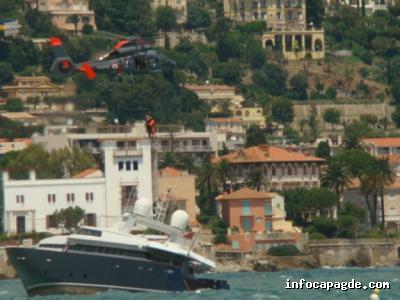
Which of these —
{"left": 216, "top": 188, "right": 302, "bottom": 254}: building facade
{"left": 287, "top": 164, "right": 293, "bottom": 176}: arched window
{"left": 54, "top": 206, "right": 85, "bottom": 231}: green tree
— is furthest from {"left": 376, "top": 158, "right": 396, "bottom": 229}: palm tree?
{"left": 54, "top": 206, "right": 85, "bottom": 231}: green tree

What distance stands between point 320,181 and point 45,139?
48.0 m

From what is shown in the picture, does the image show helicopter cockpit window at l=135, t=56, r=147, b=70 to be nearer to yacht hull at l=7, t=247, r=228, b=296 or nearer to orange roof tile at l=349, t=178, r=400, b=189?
yacht hull at l=7, t=247, r=228, b=296

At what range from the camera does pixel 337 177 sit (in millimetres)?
188375

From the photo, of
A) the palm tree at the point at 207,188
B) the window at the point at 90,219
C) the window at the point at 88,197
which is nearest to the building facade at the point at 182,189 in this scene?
the palm tree at the point at 207,188

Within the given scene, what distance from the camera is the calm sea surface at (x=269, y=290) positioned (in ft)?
427

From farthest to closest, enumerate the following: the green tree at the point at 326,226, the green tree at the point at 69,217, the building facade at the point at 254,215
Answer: the green tree at the point at 326,226 < the building facade at the point at 254,215 < the green tree at the point at 69,217

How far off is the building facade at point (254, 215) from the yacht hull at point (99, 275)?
37.6 meters

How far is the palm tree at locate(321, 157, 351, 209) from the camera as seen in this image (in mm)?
187875

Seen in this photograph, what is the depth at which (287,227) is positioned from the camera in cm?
17762

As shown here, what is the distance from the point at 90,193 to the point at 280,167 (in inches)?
873

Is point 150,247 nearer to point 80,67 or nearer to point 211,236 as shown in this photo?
point 80,67

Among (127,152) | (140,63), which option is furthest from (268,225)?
(140,63)

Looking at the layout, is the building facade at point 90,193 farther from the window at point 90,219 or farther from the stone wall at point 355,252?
the stone wall at point 355,252

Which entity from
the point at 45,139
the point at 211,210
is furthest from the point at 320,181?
the point at 45,139
